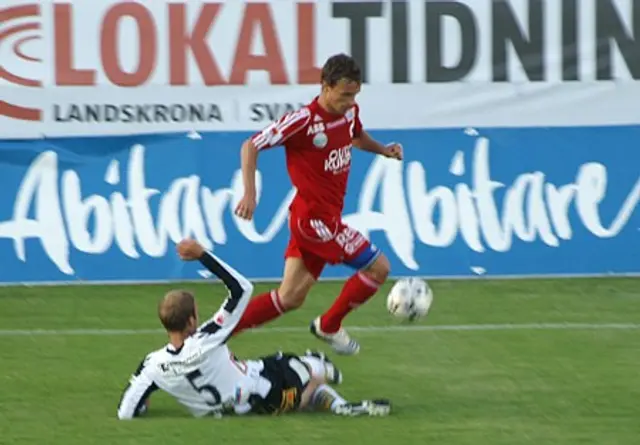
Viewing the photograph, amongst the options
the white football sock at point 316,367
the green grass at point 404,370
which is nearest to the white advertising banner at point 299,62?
the green grass at point 404,370

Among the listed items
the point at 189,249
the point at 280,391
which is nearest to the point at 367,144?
the point at 280,391

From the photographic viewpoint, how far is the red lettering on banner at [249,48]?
14734 millimetres

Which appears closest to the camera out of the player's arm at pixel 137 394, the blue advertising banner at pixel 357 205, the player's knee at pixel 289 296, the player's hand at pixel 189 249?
the player's hand at pixel 189 249

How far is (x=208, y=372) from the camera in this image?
8.66m

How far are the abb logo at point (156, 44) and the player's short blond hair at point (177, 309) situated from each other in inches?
251

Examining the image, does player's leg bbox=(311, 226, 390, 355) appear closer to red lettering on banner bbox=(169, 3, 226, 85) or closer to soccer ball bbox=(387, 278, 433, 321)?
soccer ball bbox=(387, 278, 433, 321)

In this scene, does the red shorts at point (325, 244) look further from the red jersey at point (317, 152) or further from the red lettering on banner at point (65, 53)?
the red lettering on banner at point (65, 53)

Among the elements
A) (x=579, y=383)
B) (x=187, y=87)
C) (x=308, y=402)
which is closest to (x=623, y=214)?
(x=187, y=87)

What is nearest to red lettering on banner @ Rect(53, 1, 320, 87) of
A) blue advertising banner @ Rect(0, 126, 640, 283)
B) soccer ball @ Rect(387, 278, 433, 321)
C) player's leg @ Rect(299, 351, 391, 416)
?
blue advertising banner @ Rect(0, 126, 640, 283)

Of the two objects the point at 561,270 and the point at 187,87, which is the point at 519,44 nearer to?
the point at 561,270

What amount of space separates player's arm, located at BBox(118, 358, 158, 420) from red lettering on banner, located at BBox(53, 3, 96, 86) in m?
6.25

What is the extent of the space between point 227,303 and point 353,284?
5.29 feet

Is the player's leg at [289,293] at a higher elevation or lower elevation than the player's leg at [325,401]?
higher

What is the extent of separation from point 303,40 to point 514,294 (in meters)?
3.02
